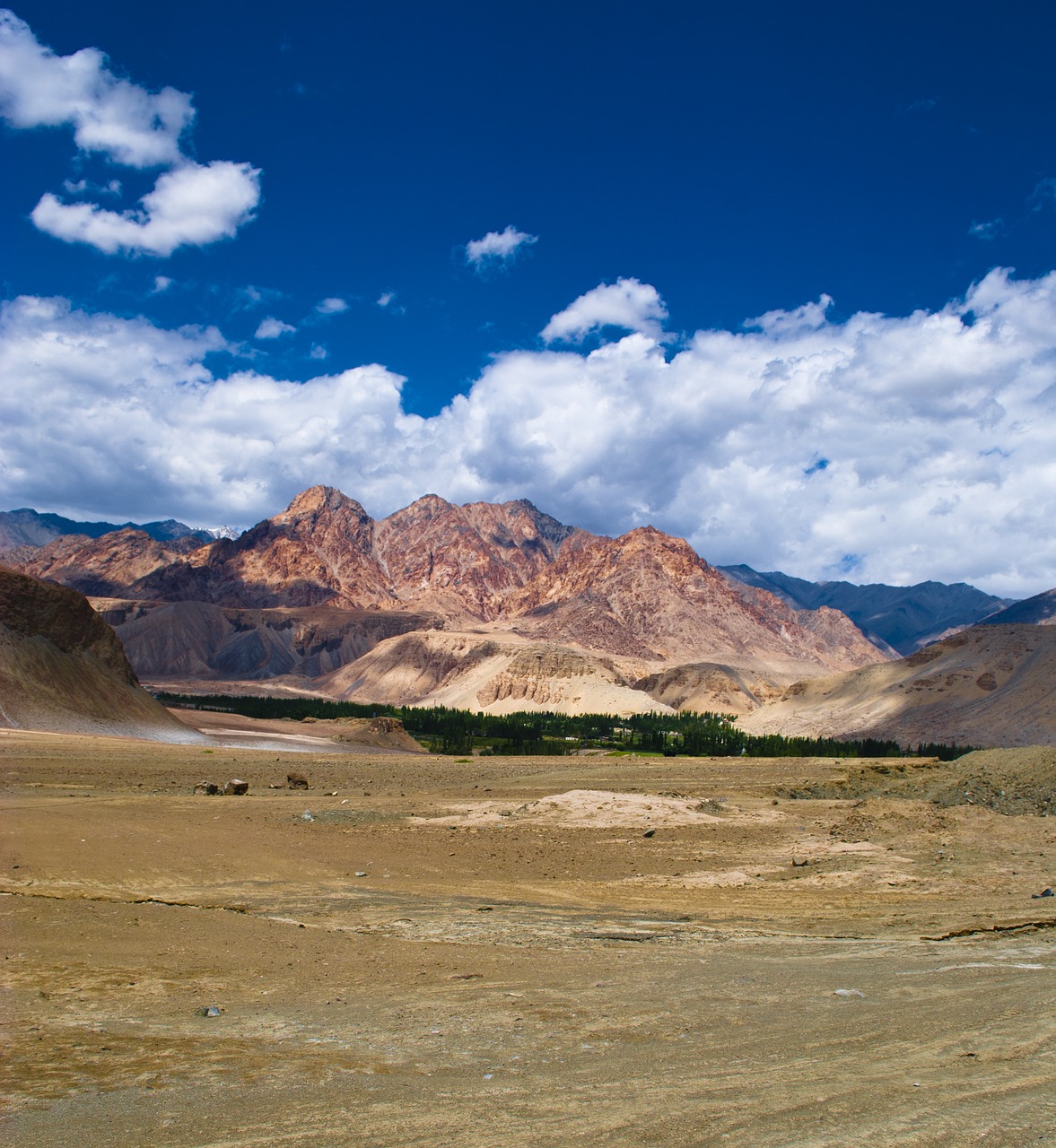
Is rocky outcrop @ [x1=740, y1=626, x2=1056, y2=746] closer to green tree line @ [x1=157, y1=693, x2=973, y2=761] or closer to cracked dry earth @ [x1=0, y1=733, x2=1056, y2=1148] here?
green tree line @ [x1=157, y1=693, x2=973, y2=761]

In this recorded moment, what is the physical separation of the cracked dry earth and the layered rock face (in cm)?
3809

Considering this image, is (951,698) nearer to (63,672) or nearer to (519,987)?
(63,672)

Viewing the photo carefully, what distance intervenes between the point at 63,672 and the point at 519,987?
6030 cm

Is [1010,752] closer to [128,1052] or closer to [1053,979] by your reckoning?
[1053,979]

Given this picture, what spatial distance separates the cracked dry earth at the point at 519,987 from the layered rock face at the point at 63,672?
3809cm

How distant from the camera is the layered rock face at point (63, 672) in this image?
54875 millimetres

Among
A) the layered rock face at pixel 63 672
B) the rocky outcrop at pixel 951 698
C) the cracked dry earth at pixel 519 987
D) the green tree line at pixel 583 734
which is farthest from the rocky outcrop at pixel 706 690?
the cracked dry earth at pixel 519 987

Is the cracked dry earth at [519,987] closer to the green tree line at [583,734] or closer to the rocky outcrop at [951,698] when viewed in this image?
the green tree line at [583,734]

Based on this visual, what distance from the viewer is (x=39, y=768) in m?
36.5

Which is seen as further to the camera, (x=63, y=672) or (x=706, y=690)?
(x=706, y=690)

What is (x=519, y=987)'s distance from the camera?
876cm

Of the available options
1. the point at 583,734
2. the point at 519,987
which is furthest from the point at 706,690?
the point at 519,987

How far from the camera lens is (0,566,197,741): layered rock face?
54875mm

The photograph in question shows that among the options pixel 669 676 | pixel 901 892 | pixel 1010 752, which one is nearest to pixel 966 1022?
pixel 901 892
